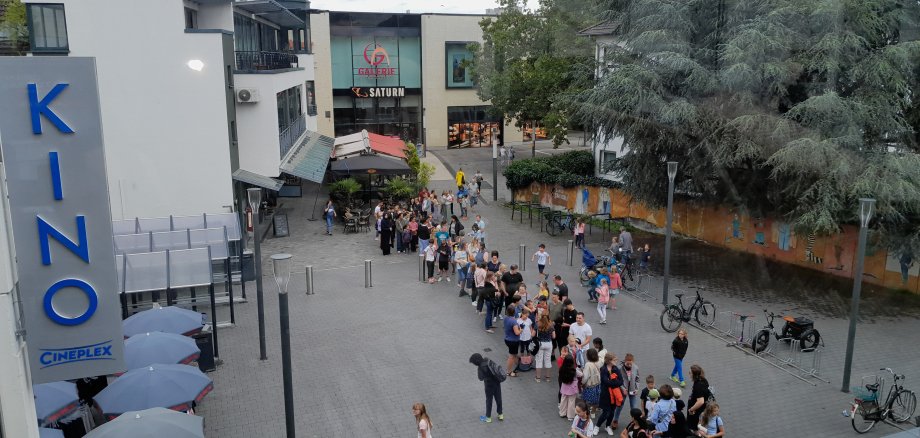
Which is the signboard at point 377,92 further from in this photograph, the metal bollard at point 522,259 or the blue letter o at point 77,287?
the blue letter o at point 77,287

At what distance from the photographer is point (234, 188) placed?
2292 cm

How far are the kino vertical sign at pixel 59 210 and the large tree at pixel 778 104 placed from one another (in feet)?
51.0

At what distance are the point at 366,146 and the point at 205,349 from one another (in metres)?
20.6

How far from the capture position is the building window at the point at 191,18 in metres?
22.0

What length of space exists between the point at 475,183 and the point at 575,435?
2150 cm

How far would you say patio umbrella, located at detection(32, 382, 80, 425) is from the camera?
9.39 m

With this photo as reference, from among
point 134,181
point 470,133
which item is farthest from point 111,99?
point 470,133

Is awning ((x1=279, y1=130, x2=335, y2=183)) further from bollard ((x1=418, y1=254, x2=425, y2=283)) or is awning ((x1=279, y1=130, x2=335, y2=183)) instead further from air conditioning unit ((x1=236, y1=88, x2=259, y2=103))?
bollard ((x1=418, y1=254, x2=425, y2=283))

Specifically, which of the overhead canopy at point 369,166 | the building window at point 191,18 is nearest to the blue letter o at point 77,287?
the building window at point 191,18

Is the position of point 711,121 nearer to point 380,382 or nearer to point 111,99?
point 380,382

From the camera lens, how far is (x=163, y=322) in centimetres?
1294

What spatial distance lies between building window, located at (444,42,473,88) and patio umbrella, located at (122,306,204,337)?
3936cm

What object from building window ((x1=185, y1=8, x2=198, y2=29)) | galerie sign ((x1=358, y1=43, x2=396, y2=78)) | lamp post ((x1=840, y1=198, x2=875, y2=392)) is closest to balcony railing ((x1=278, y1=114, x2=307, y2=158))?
building window ((x1=185, y1=8, x2=198, y2=29))

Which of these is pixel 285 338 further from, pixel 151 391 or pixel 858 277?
pixel 858 277
